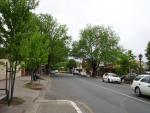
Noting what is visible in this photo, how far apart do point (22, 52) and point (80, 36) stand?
267ft

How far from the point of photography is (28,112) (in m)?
14.4

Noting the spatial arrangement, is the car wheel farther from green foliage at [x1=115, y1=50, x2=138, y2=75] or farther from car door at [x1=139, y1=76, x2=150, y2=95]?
green foliage at [x1=115, y1=50, x2=138, y2=75]

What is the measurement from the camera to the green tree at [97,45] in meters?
94.2

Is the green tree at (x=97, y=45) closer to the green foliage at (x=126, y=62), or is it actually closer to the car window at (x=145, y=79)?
the green foliage at (x=126, y=62)

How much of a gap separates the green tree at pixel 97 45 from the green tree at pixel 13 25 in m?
76.6

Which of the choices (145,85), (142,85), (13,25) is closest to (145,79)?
(142,85)

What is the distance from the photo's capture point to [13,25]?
17.2m

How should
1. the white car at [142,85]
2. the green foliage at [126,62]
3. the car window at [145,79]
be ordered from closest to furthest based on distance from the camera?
the white car at [142,85]
the car window at [145,79]
the green foliage at [126,62]

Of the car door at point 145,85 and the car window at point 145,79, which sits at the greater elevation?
the car window at point 145,79

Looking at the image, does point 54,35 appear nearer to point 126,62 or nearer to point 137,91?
point 126,62

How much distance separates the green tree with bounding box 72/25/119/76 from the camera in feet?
309

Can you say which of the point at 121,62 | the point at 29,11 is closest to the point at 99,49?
the point at 121,62

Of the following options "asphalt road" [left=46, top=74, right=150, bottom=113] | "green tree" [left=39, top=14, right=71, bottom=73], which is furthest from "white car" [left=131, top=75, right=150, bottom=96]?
"green tree" [left=39, top=14, right=71, bottom=73]

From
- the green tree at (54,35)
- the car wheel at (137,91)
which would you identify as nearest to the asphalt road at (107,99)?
the car wheel at (137,91)
